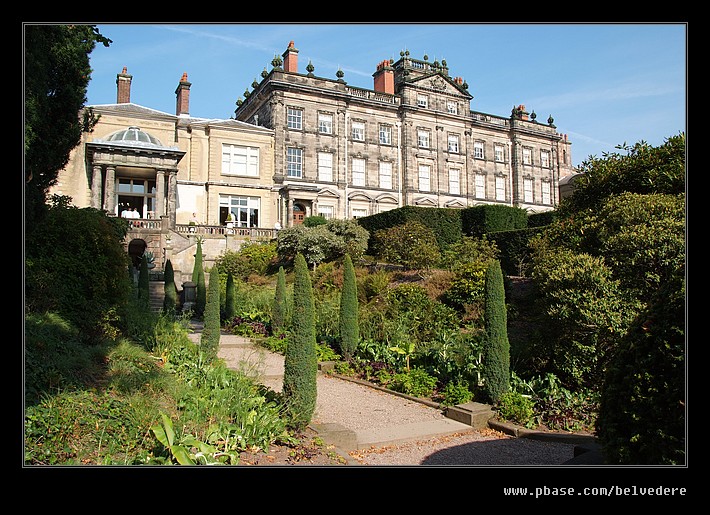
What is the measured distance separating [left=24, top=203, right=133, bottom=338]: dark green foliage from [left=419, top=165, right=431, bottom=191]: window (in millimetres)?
32793

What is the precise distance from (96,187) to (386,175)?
69.0ft

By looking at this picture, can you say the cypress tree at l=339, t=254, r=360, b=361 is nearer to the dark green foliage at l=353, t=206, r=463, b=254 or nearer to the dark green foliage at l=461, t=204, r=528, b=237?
the dark green foliage at l=353, t=206, r=463, b=254

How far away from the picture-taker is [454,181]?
42406 mm

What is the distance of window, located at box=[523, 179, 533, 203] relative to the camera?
4608 cm

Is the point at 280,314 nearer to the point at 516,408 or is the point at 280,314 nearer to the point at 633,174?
the point at 516,408

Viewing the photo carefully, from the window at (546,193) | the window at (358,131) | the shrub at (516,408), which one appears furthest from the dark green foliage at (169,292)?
the window at (546,193)

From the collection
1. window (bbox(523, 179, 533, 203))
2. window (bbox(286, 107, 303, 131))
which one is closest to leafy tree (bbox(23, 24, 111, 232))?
window (bbox(286, 107, 303, 131))

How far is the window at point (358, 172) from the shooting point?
38.2 metres

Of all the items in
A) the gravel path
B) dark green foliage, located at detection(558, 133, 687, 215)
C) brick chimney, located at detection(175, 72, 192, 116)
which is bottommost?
the gravel path

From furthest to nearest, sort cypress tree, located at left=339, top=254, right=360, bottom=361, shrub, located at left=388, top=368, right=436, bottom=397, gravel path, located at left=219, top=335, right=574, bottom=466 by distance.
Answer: cypress tree, located at left=339, top=254, right=360, bottom=361 → shrub, located at left=388, top=368, right=436, bottom=397 → gravel path, located at left=219, top=335, right=574, bottom=466

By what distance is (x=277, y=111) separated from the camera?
116 ft
